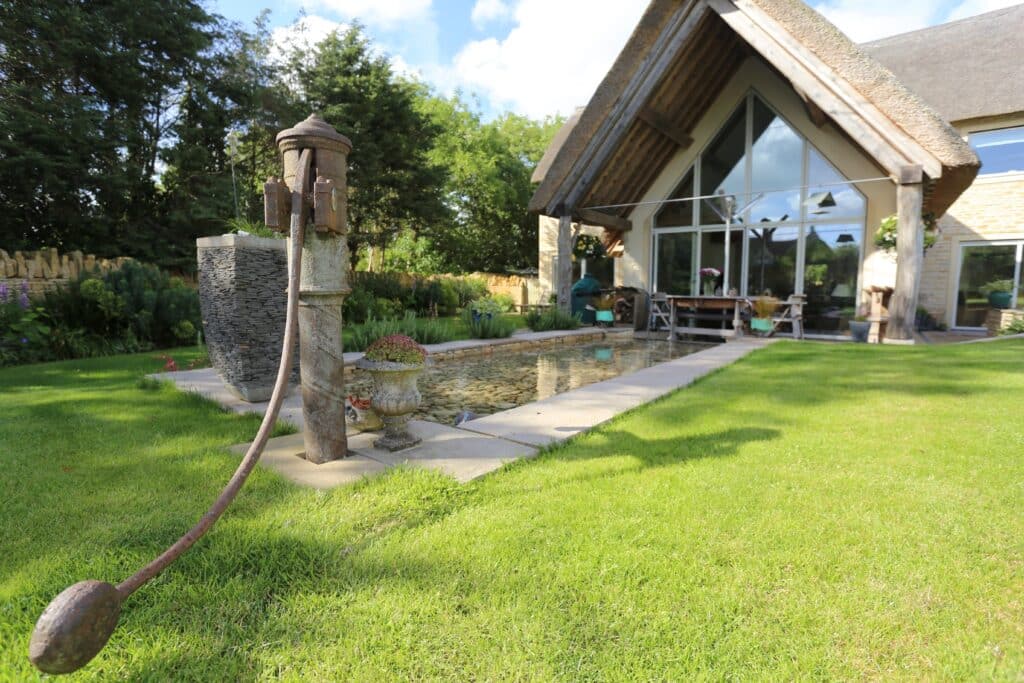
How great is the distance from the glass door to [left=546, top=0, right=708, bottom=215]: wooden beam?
836 centimetres

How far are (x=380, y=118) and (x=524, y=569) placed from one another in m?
15.5

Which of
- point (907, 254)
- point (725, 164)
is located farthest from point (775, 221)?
point (907, 254)

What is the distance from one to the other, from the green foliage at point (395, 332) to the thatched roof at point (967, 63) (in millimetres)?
12239

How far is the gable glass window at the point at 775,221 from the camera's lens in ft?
34.0

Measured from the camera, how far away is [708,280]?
11727 millimetres

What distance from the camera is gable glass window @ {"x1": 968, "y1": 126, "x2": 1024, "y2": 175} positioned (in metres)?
11.2

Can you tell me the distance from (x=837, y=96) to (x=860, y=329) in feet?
→ 12.2

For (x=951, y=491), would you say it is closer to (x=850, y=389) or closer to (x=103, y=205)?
(x=850, y=389)

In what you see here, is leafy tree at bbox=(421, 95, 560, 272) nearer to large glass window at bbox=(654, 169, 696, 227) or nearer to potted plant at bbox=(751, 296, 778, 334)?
large glass window at bbox=(654, 169, 696, 227)

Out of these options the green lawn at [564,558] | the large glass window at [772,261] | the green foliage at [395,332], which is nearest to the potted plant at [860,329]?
the large glass window at [772,261]

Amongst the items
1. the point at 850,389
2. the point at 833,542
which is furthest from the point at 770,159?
the point at 833,542

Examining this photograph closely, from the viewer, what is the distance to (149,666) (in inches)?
53.2

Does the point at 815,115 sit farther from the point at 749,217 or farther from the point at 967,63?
the point at 967,63

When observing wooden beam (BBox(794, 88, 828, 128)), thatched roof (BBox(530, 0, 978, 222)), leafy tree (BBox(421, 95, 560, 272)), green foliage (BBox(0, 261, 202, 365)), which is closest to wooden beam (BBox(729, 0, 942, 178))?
thatched roof (BBox(530, 0, 978, 222))
